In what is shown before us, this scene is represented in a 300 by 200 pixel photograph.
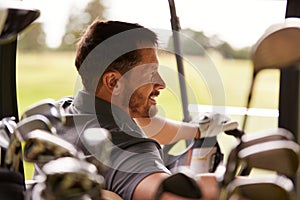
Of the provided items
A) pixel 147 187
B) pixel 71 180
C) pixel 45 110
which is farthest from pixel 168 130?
pixel 71 180

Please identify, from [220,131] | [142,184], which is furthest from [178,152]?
[142,184]

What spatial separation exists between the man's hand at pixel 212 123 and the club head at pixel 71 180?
50cm

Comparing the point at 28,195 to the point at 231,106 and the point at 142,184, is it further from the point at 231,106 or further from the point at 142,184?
the point at 231,106

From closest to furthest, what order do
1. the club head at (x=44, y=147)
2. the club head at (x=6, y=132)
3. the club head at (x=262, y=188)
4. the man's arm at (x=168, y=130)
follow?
the club head at (x=262, y=188) < the club head at (x=44, y=147) < the club head at (x=6, y=132) < the man's arm at (x=168, y=130)

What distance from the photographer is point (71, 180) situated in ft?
2.47

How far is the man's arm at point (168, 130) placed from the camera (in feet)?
4.53

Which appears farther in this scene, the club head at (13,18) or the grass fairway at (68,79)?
the grass fairway at (68,79)

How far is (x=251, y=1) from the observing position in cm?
117

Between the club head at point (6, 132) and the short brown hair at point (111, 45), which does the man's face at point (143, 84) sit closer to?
the short brown hair at point (111, 45)

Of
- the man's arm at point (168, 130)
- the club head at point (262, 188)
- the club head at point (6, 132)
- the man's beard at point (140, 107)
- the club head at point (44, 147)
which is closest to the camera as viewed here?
the club head at point (262, 188)

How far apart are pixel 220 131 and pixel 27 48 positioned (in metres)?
0.53

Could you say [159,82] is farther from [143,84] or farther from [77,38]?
[77,38]

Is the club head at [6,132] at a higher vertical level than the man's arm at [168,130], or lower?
higher

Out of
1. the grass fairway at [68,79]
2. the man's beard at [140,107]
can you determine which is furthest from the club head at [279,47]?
the man's beard at [140,107]
